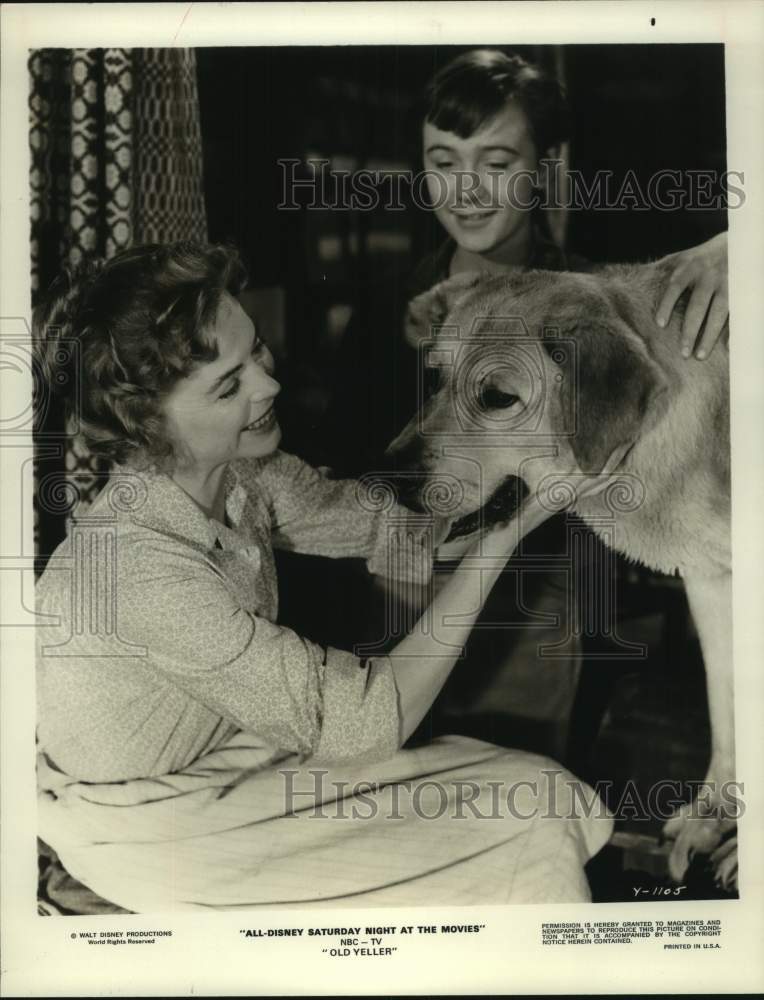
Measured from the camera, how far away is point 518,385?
1536 mm

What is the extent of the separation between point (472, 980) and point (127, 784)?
0.65 meters

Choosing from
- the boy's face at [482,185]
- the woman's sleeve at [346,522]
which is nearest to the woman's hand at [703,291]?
the boy's face at [482,185]

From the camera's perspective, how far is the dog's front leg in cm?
159

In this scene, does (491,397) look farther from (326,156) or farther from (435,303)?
(326,156)

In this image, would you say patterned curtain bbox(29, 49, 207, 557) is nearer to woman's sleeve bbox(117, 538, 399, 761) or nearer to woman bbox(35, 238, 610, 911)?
woman bbox(35, 238, 610, 911)

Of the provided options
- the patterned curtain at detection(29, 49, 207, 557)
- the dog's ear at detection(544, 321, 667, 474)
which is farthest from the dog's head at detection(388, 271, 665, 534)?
the patterned curtain at detection(29, 49, 207, 557)

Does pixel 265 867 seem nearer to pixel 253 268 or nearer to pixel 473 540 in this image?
pixel 473 540

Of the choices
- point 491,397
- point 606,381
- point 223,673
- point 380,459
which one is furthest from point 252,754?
point 606,381

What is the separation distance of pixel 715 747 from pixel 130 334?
117cm

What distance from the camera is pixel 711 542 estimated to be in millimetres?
1589

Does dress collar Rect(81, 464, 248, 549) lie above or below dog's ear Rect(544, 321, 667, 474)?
below

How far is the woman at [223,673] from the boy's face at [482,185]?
37 centimetres

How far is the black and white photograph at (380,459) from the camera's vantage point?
1.52 meters

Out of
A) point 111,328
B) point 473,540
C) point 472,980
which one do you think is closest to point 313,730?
point 473,540
